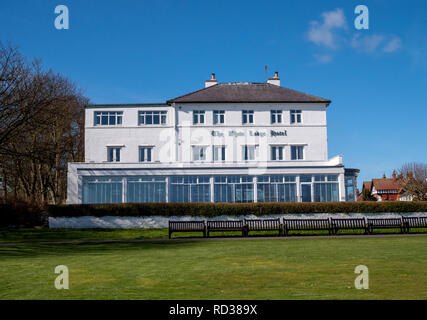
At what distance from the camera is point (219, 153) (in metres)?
39.2

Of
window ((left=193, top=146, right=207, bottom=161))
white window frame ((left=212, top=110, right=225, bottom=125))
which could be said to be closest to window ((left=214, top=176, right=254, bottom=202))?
window ((left=193, top=146, right=207, bottom=161))

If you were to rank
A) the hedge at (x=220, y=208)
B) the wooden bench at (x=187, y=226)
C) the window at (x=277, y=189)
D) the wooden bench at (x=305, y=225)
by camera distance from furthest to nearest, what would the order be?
1. the window at (x=277, y=189)
2. the hedge at (x=220, y=208)
3. the wooden bench at (x=305, y=225)
4. the wooden bench at (x=187, y=226)

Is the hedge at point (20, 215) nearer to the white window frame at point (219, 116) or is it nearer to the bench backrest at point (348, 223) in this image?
the white window frame at point (219, 116)

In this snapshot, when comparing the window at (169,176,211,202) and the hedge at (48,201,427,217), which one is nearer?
the hedge at (48,201,427,217)

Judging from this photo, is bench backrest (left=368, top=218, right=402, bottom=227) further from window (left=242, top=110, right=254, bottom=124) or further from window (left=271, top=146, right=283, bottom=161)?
window (left=242, top=110, right=254, bottom=124)

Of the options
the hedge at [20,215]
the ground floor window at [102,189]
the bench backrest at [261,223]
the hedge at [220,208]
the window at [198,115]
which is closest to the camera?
the bench backrest at [261,223]

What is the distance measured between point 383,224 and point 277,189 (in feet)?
37.9

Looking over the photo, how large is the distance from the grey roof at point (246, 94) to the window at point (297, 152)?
4.28 m

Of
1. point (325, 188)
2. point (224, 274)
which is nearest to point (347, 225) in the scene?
point (325, 188)

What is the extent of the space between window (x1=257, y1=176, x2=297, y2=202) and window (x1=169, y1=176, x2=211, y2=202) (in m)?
4.18

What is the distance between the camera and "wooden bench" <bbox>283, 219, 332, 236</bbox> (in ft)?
74.2

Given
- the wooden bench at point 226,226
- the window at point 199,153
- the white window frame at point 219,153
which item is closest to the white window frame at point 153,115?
the window at point 199,153

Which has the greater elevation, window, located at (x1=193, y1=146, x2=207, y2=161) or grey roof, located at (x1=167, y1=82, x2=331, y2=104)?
grey roof, located at (x1=167, y1=82, x2=331, y2=104)

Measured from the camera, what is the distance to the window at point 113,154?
3897 cm
